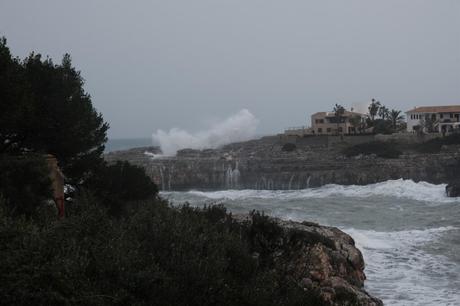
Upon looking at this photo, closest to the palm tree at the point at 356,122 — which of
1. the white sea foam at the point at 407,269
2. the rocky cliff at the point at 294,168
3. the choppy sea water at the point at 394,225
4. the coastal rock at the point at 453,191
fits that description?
the rocky cliff at the point at 294,168

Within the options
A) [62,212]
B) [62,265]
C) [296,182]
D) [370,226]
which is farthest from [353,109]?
[62,265]

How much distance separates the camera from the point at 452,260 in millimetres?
18516

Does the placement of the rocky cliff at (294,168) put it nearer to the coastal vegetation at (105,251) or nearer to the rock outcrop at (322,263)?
the rock outcrop at (322,263)

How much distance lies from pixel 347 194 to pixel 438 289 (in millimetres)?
29681

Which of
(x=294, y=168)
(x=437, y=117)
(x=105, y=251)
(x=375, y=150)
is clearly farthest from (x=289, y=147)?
(x=105, y=251)

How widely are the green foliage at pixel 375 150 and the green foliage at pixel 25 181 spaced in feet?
156

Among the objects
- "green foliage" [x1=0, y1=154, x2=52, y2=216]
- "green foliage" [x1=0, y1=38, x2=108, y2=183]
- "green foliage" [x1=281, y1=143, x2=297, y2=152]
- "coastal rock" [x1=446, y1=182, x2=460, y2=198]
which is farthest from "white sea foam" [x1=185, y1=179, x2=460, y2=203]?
"green foliage" [x1=0, y1=154, x2=52, y2=216]

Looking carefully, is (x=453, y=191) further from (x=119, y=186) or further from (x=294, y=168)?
(x=119, y=186)

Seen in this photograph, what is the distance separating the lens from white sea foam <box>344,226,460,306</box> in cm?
1427

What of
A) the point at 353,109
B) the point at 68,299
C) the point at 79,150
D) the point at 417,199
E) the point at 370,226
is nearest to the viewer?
the point at 68,299

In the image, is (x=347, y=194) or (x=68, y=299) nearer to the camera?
(x=68, y=299)

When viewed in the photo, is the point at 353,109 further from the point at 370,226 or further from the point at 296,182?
the point at 370,226

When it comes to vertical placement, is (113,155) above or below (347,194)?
above

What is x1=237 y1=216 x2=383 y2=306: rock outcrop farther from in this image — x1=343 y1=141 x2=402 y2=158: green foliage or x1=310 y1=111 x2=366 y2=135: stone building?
x1=310 y1=111 x2=366 y2=135: stone building
